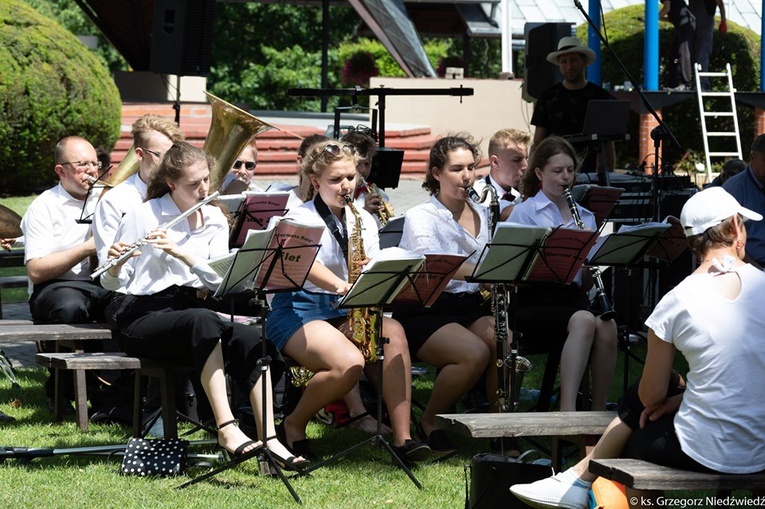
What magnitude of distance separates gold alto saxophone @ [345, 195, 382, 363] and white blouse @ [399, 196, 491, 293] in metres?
0.33

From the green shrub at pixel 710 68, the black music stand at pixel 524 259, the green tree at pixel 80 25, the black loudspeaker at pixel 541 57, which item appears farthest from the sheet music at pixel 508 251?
the green tree at pixel 80 25

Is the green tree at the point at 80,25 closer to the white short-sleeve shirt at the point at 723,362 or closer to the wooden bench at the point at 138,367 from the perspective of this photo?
the wooden bench at the point at 138,367

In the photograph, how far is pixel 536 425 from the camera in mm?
4641

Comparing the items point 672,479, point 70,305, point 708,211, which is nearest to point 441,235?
point 70,305

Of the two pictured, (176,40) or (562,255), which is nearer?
(562,255)

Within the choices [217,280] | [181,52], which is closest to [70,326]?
[217,280]

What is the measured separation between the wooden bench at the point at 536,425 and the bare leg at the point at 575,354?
1142mm

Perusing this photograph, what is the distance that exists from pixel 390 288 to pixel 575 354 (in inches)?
48.4

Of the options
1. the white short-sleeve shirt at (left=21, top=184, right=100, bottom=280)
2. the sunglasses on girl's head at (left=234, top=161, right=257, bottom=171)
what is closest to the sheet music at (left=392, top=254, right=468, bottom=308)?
the white short-sleeve shirt at (left=21, top=184, right=100, bottom=280)

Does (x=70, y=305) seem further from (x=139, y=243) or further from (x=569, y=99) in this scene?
(x=569, y=99)

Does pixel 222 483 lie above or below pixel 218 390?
below

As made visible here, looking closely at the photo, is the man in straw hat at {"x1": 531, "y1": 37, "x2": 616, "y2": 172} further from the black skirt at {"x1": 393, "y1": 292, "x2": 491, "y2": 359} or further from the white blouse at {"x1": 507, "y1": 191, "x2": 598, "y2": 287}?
the black skirt at {"x1": 393, "y1": 292, "x2": 491, "y2": 359}

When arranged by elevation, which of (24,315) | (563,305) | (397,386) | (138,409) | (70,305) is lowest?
(24,315)

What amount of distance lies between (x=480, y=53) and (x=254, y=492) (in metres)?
37.6
